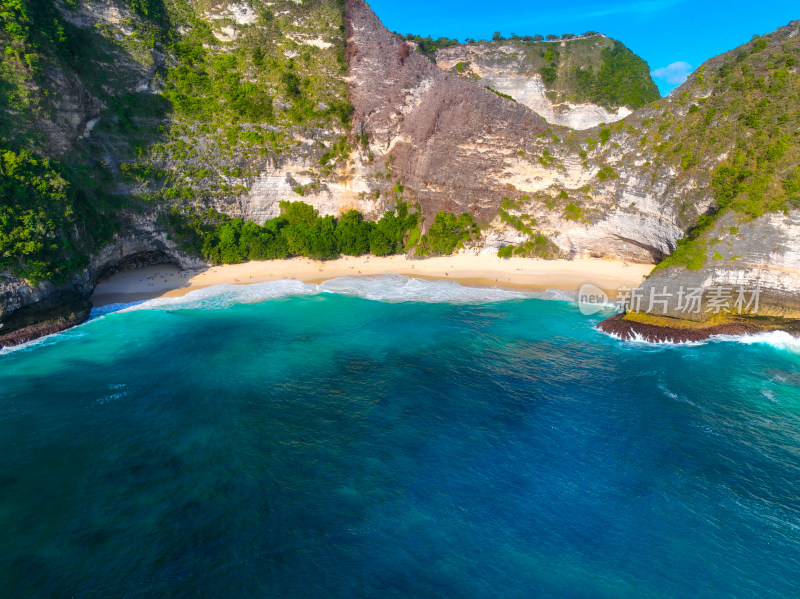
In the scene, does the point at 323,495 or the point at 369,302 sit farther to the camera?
the point at 369,302

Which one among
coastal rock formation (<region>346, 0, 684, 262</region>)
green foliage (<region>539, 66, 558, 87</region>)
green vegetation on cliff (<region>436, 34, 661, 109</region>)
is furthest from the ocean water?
green foliage (<region>539, 66, 558, 87</region>)

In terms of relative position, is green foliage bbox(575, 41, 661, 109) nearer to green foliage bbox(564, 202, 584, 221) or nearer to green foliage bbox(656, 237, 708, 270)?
green foliage bbox(564, 202, 584, 221)

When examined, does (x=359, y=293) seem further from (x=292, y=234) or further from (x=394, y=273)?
(x=292, y=234)

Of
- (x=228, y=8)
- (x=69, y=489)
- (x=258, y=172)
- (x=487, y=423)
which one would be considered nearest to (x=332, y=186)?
(x=258, y=172)

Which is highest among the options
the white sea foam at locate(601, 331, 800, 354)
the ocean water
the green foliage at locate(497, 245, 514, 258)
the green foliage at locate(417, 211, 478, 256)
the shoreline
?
the green foliage at locate(417, 211, 478, 256)

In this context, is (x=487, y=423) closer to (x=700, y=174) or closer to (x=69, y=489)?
(x=69, y=489)

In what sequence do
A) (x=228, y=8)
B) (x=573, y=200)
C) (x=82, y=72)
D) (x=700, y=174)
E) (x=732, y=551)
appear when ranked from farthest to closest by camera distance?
(x=228, y=8) → (x=573, y=200) → (x=82, y=72) → (x=700, y=174) → (x=732, y=551)
